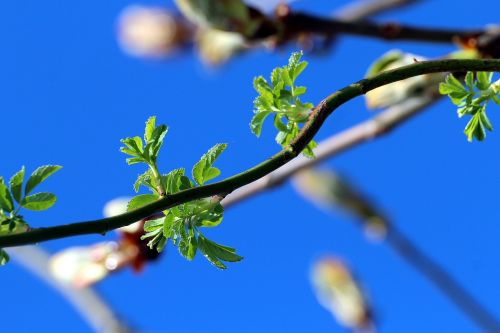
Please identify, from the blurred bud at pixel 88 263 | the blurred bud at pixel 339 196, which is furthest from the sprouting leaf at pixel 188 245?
the blurred bud at pixel 339 196

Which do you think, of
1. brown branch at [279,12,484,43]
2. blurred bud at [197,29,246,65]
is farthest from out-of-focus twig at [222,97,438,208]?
blurred bud at [197,29,246,65]

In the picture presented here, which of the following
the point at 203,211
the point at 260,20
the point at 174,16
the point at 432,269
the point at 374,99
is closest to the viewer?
the point at 203,211

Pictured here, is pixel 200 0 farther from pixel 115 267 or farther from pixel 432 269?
pixel 432 269

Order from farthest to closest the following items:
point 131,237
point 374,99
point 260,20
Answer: point 131,237 < point 260,20 < point 374,99

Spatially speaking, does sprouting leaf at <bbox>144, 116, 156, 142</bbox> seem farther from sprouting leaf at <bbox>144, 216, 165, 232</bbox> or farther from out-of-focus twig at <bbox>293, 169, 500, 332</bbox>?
out-of-focus twig at <bbox>293, 169, 500, 332</bbox>

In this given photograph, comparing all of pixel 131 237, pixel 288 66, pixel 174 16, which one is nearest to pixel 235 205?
pixel 131 237

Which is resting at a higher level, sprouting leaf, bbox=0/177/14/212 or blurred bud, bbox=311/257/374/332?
blurred bud, bbox=311/257/374/332
